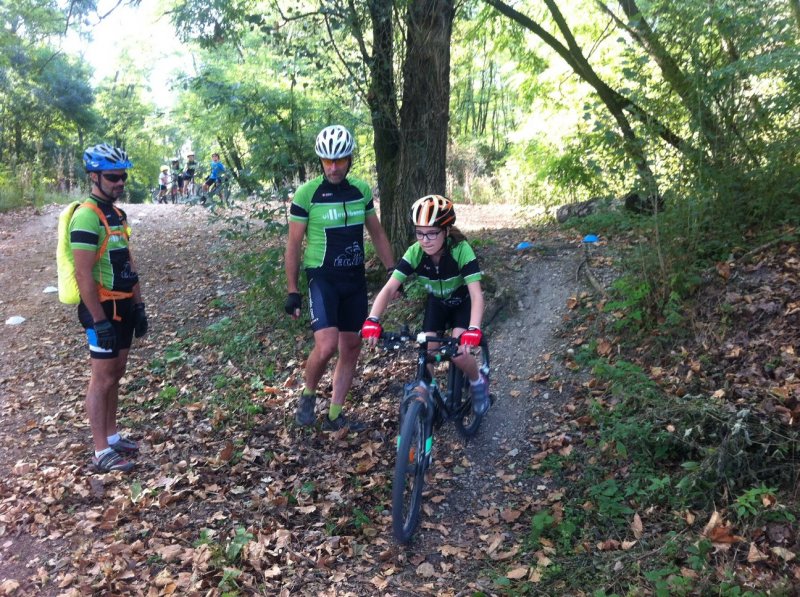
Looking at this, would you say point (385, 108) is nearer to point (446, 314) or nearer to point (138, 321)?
point (446, 314)

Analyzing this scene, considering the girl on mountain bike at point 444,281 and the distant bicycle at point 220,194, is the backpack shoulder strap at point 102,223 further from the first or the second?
the distant bicycle at point 220,194

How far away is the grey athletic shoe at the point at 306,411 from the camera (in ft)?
18.3

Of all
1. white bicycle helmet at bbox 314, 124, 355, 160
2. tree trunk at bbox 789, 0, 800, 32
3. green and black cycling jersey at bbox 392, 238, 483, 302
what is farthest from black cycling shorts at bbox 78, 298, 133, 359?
tree trunk at bbox 789, 0, 800, 32

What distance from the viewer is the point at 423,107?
7.42 metres

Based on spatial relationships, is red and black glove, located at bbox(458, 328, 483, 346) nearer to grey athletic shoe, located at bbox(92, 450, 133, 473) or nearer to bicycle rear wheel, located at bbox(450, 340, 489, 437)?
bicycle rear wheel, located at bbox(450, 340, 489, 437)

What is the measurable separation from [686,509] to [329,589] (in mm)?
2221

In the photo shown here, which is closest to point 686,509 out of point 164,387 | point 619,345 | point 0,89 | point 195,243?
point 619,345

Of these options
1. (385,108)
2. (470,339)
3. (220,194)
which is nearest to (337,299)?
(470,339)

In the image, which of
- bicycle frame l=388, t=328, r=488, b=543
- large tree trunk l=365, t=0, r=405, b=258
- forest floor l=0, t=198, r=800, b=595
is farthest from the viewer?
large tree trunk l=365, t=0, r=405, b=258

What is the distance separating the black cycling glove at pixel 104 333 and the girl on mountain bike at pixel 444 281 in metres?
1.94

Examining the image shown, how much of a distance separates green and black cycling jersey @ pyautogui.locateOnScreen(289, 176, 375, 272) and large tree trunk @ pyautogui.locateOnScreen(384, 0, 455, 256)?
2340 mm

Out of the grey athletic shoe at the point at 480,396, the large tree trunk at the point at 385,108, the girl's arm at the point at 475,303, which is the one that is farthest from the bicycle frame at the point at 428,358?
the large tree trunk at the point at 385,108

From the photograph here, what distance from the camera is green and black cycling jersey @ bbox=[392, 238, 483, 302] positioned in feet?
15.4

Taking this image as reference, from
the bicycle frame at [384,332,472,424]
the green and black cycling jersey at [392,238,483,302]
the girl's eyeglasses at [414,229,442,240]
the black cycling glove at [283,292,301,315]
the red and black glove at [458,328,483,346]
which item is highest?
the girl's eyeglasses at [414,229,442,240]
